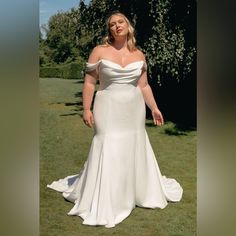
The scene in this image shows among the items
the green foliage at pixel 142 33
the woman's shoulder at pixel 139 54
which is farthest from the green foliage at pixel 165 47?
Result: the woman's shoulder at pixel 139 54

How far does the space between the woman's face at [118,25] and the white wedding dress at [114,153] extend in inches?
5.2

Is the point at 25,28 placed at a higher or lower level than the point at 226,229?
higher

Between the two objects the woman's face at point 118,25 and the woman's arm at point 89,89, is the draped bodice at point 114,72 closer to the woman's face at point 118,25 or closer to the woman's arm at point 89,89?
the woman's arm at point 89,89

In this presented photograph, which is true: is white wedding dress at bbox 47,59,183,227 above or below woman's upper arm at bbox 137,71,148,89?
below

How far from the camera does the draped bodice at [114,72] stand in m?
1.93

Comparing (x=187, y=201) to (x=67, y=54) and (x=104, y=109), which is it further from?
(x=67, y=54)

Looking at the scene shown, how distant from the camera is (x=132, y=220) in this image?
6.68 feet

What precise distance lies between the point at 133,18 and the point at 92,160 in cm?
65

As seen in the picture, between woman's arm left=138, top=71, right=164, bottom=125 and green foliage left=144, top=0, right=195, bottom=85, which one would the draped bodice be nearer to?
woman's arm left=138, top=71, right=164, bottom=125

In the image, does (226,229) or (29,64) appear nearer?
(29,64)

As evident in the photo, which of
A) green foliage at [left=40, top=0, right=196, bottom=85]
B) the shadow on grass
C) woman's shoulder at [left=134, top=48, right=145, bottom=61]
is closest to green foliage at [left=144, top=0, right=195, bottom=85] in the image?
green foliage at [left=40, top=0, right=196, bottom=85]

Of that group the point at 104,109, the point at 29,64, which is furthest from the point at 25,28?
the point at 104,109

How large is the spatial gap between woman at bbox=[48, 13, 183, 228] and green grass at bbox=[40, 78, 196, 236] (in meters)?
0.06

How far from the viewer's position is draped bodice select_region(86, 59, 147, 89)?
1.93 meters
